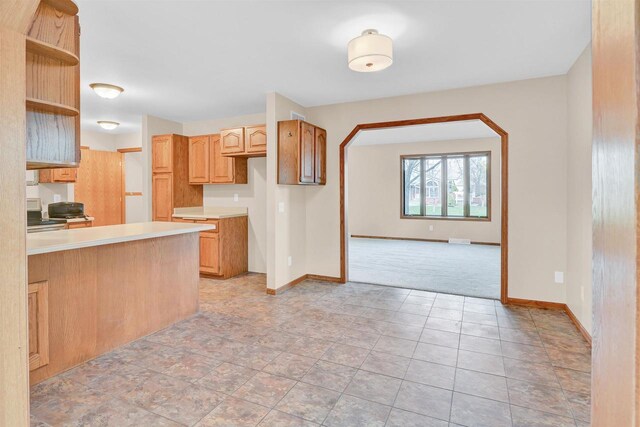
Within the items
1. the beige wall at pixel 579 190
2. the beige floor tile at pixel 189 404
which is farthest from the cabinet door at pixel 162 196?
the beige wall at pixel 579 190

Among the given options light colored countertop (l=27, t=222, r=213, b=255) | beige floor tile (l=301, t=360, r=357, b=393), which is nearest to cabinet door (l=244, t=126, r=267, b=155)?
light colored countertop (l=27, t=222, r=213, b=255)

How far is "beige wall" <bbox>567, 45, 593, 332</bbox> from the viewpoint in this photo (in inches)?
112

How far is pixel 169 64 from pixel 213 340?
2.62 m

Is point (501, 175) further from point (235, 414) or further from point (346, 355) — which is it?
point (235, 414)

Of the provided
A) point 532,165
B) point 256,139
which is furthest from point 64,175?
point 532,165

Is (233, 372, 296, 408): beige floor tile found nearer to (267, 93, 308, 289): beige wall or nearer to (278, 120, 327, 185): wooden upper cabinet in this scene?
(267, 93, 308, 289): beige wall

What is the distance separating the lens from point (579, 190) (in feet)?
10.2

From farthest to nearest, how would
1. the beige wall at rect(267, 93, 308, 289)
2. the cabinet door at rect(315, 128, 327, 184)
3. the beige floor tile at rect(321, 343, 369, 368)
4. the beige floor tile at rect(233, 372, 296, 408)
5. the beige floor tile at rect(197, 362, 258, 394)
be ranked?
the cabinet door at rect(315, 128, 327, 184) → the beige wall at rect(267, 93, 308, 289) → the beige floor tile at rect(321, 343, 369, 368) → the beige floor tile at rect(197, 362, 258, 394) → the beige floor tile at rect(233, 372, 296, 408)

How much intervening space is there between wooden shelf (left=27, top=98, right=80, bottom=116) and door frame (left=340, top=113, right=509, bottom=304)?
3098 millimetres

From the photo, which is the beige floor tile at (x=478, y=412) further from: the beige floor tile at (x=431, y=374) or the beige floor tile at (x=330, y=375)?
the beige floor tile at (x=330, y=375)

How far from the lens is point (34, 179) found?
5.54 m

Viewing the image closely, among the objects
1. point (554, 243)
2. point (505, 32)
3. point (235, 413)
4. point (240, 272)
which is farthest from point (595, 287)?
point (240, 272)

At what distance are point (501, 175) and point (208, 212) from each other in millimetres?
4255

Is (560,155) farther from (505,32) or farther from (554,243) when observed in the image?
(505,32)
